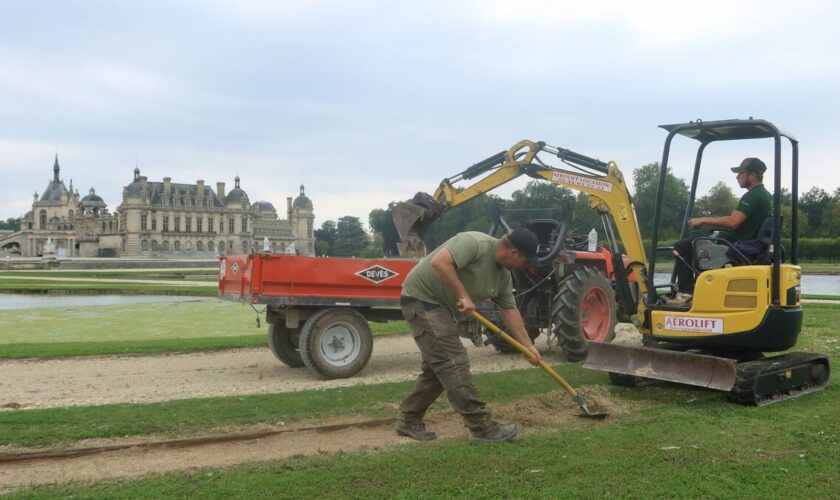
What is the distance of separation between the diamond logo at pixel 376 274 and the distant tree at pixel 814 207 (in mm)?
76378

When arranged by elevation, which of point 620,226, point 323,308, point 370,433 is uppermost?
point 620,226

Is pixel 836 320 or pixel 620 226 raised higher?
pixel 620 226

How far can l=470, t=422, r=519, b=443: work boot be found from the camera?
6012 mm

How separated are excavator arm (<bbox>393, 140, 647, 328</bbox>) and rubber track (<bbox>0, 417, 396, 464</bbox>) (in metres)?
5.56

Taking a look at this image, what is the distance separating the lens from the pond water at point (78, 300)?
80.1 feet

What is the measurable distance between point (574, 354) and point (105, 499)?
784 centimetres

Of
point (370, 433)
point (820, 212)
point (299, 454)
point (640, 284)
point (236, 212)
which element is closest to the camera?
point (299, 454)

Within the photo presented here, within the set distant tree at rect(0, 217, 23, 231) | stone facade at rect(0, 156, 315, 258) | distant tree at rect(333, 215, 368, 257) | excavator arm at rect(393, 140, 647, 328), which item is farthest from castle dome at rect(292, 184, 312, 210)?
excavator arm at rect(393, 140, 647, 328)

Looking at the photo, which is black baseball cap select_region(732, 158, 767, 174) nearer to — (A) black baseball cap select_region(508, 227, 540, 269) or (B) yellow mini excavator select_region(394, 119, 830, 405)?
(B) yellow mini excavator select_region(394, 119, 830, 405)

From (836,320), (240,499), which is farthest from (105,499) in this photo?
(836,320)

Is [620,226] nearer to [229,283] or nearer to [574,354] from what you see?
[574,354]

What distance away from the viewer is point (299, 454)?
5.82 meters

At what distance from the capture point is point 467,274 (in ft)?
19.8

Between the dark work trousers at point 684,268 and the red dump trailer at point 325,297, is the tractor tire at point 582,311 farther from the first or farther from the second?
the dark work trousers at point 684,268
